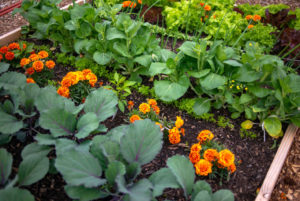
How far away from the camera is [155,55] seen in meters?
2.33

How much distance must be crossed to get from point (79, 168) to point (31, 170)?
0.85ft

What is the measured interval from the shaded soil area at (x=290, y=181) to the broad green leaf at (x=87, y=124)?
1.55 meters

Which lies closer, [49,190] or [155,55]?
[49,190]

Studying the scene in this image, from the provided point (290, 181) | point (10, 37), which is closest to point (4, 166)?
point (290, 181)

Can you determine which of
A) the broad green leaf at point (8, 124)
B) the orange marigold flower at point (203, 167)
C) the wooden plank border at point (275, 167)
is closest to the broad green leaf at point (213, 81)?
the orange marigold flower at point (203, 167)

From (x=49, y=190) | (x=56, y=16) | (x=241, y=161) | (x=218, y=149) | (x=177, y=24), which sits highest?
(x=56, y=16)

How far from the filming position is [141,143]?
1381mm

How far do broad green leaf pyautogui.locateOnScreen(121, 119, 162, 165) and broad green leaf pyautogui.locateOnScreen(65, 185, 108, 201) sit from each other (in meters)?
0.25

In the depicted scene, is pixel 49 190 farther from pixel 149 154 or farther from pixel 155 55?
pixel 155 55

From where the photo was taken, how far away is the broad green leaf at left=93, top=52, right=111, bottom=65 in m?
2.39

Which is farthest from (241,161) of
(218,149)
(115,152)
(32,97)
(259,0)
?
(259,0)

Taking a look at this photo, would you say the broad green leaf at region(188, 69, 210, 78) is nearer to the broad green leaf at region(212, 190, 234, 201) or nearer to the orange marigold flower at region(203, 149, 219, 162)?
the orange marigold flower at region(203, 149, 219, 162)

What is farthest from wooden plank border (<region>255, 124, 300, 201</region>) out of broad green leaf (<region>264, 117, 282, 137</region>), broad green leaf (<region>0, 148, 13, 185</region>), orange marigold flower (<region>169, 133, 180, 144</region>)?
broad green leaf (<region>0, 148, 13, 185</region>)

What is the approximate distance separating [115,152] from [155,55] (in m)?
1.24
